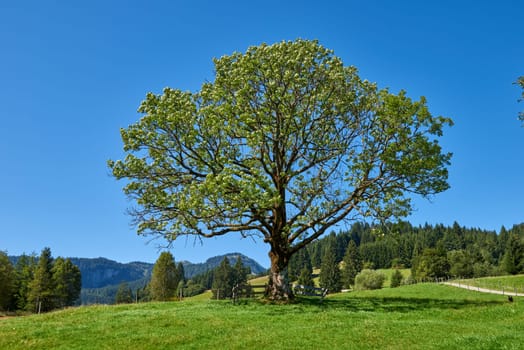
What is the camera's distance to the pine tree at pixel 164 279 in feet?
299

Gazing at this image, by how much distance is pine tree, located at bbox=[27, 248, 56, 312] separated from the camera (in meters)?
80.9

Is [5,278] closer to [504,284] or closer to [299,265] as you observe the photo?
[504,284]

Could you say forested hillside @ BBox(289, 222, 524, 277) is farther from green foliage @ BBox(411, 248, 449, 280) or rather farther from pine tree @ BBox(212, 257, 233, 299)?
pine tree @ BBox(212, 257, 233, 299)

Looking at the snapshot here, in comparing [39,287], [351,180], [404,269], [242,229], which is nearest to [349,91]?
[351,180]

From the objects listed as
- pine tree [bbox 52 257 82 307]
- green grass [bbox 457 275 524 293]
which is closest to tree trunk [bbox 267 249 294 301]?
green grass [bbox 457 275 524 293]

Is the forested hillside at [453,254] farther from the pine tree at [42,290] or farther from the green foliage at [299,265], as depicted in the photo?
the pine tree at [42,290]

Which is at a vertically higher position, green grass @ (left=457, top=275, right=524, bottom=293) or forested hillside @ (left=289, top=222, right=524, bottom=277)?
forested hillside @ (left=289, top=222, right=524, bottom=277)

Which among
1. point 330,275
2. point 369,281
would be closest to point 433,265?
point 369,281

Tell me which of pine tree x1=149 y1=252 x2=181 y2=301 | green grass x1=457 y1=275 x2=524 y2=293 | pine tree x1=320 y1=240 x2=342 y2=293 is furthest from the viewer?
pine tree x1=320 y1=240 x2=342 y2=293

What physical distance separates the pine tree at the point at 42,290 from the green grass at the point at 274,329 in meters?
62.7

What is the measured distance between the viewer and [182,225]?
2927 cm

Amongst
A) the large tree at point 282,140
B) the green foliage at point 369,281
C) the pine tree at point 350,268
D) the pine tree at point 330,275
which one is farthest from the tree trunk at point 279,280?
the pine tree at point 350,268

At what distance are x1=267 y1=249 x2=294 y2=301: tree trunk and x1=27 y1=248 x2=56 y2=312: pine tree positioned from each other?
6634 centimetres

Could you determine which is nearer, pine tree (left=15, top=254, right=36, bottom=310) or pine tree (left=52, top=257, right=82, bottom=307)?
pine tree (left=15, top=254, right=36, bottom=310)
